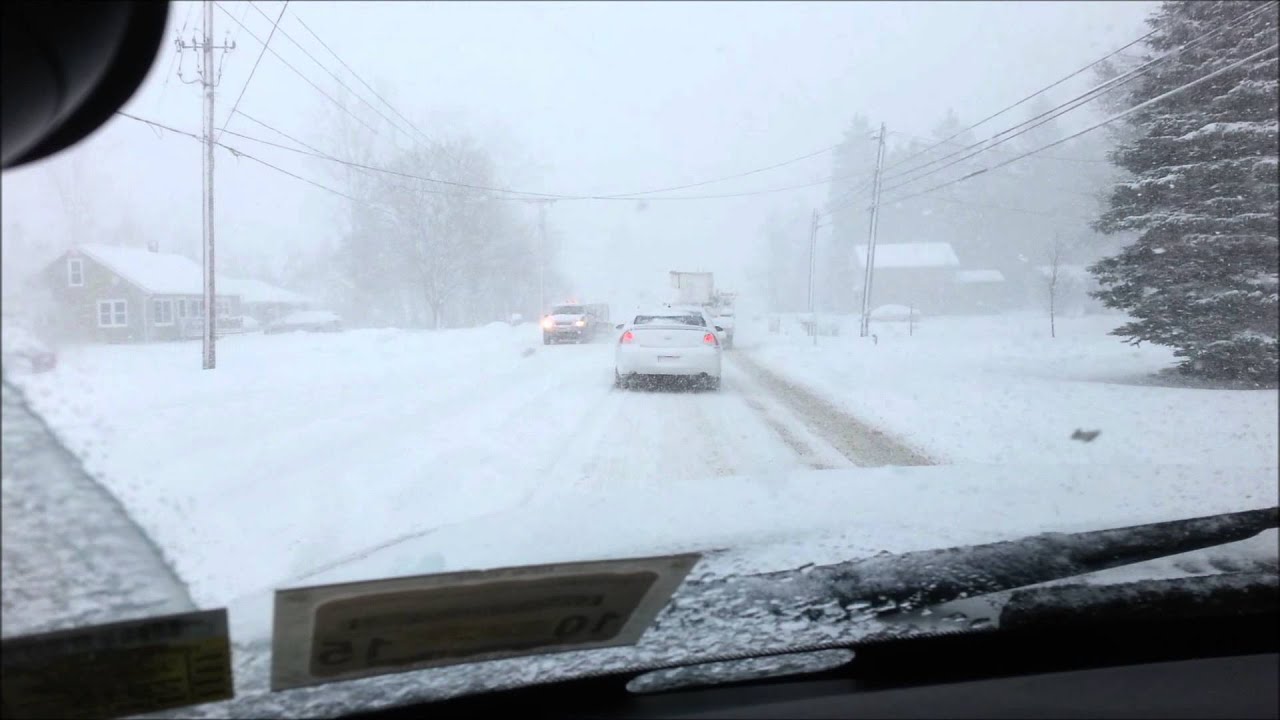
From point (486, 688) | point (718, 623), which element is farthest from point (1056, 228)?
point (486, 688)

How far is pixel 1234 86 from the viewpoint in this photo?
5.48 m

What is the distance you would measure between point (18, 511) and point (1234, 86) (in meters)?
6.80

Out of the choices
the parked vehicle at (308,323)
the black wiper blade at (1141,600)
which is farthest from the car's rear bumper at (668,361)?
the black wiper blade at (1141,600)

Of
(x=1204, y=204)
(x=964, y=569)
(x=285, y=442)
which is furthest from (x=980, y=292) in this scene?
(x=285, y=442)

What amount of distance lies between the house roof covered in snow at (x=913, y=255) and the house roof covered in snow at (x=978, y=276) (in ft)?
0.55

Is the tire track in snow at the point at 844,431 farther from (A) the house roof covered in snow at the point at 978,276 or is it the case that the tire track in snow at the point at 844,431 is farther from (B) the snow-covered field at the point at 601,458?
(A) the house roof covered in snow at the point at 978,276

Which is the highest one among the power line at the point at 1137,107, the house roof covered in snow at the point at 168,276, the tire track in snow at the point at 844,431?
the power line at the point at 1137,107

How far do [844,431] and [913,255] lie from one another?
10.6 feet

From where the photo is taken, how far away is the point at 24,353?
2.58m

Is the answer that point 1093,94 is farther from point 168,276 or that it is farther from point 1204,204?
point 168,276

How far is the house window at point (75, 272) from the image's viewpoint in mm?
3096

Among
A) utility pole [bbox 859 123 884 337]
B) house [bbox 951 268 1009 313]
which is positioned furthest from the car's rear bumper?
house [bbox 951 268 1009 313]

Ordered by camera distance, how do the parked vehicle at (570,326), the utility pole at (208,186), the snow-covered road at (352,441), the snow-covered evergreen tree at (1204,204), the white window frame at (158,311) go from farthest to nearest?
the parked vehicle at (570,326) < the snow-covered evergreen tree at (1204,204) < the white window frame at (158,311) < the utility pole at (208,186) < the snow-covered road at (352,441)

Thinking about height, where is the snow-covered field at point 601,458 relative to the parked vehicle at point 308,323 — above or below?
below
